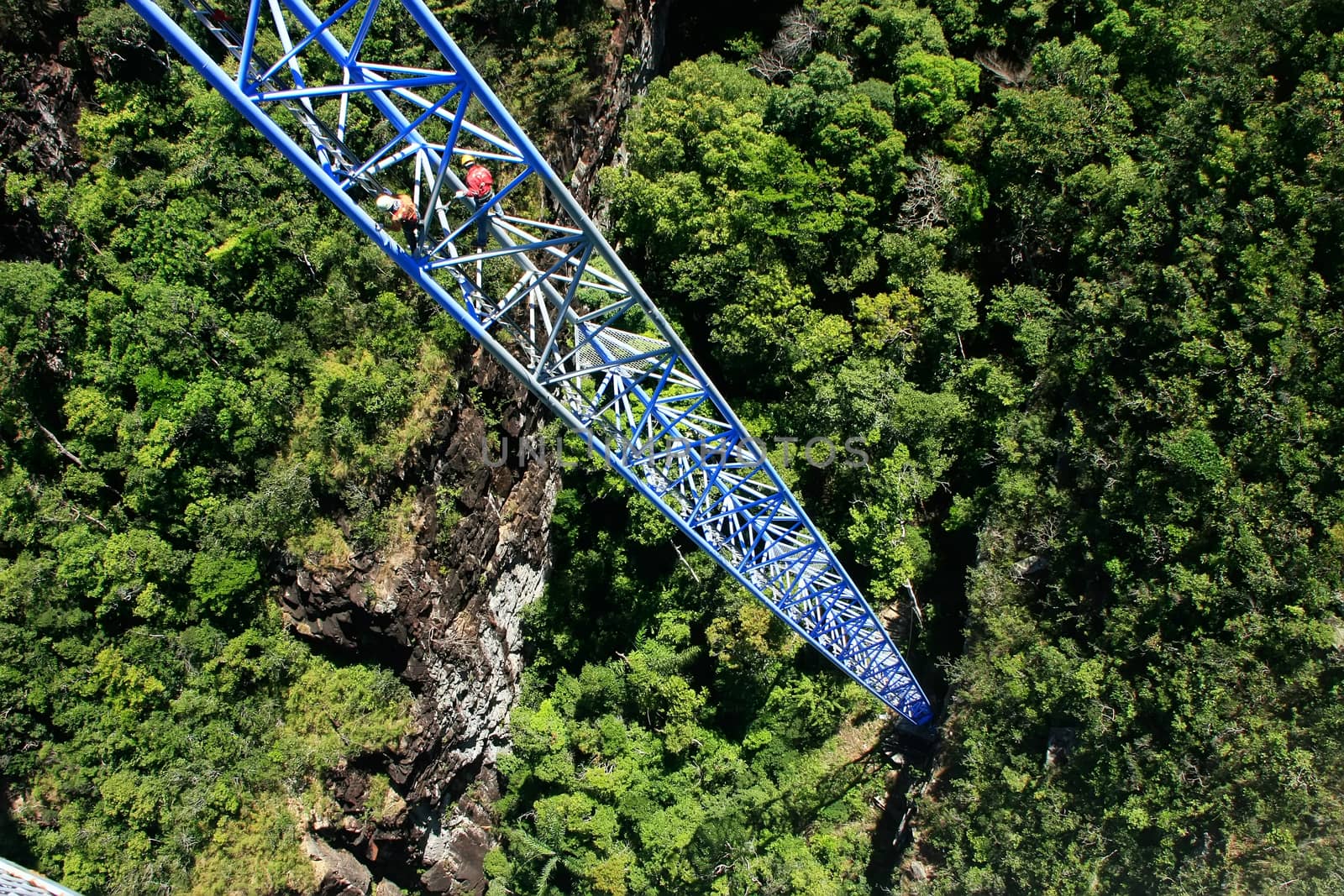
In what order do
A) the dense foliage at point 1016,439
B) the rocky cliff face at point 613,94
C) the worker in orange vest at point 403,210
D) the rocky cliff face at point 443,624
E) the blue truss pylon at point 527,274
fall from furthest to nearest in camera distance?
the rocky cliff face at point 613,94 < the rocky cliff face at point 443,624 < the dense foliage at point 1016,439 < the worker in orange vest at point 403,210 < the blue truss pylon at point 527,274

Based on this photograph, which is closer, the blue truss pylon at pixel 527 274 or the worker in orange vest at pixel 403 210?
the blue truss pylon at pixel 527 274

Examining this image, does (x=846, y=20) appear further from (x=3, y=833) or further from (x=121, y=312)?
(x=3, y=833)

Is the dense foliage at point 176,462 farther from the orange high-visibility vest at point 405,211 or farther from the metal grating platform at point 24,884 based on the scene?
the orange high-visibility vest at point 405,211

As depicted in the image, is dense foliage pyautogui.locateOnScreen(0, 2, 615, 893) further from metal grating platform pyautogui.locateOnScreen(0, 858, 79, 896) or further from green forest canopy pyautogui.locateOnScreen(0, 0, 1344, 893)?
metal grating platform pyautogui.locateOnScreen(0, 858, 79, 896)

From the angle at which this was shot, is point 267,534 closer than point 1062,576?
Yes

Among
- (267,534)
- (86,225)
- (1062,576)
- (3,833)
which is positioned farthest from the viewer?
(1062,576)

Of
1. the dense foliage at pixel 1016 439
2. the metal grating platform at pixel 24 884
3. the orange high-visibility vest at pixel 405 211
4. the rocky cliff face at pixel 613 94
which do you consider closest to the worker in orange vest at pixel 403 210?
the orange high-visibility vest at pixel 405 211

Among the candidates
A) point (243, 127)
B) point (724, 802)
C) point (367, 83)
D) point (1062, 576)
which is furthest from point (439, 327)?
point (1062, 576)
